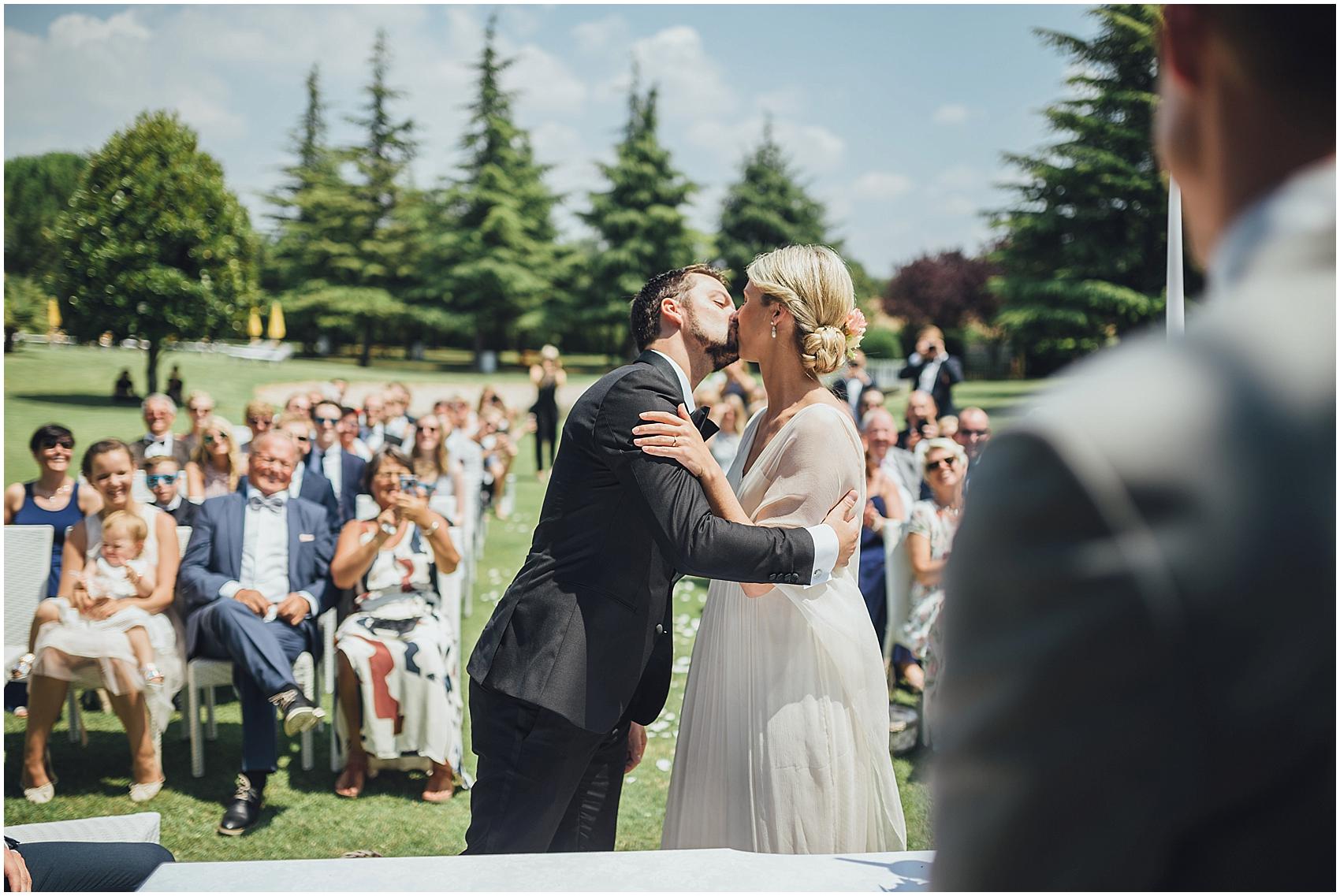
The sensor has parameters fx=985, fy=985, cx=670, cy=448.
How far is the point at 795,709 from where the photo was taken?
2.92 meters

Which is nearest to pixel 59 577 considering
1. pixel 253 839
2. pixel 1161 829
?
pixel 253 839

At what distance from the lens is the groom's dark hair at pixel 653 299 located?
10.0ft

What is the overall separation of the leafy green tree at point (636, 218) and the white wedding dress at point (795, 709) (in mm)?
40944

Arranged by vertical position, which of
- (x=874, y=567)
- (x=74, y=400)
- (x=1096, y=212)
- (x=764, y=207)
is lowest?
(x=874, y=567)

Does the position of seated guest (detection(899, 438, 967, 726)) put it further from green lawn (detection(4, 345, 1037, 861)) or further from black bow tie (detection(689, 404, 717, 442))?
black bow tie (detection(689, 404, 717, 442))

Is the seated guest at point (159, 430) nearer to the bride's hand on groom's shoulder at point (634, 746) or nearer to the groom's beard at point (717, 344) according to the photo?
the bride's hand on groom's shoulder at point (634, 746)

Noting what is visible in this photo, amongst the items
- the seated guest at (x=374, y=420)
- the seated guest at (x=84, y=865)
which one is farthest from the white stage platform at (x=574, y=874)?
the seated guest at (x=374, y=420)

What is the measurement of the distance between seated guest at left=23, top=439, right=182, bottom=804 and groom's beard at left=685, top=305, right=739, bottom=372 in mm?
3893

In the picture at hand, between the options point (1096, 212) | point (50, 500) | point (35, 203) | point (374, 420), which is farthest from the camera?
point (35, 203)

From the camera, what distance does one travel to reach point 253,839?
4660 millimetres

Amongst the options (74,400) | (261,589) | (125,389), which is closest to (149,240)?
(125,389)

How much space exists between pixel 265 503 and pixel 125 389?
92.5 ft

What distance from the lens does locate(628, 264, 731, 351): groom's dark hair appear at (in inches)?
120

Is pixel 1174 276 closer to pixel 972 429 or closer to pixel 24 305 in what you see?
pixel 972 429
